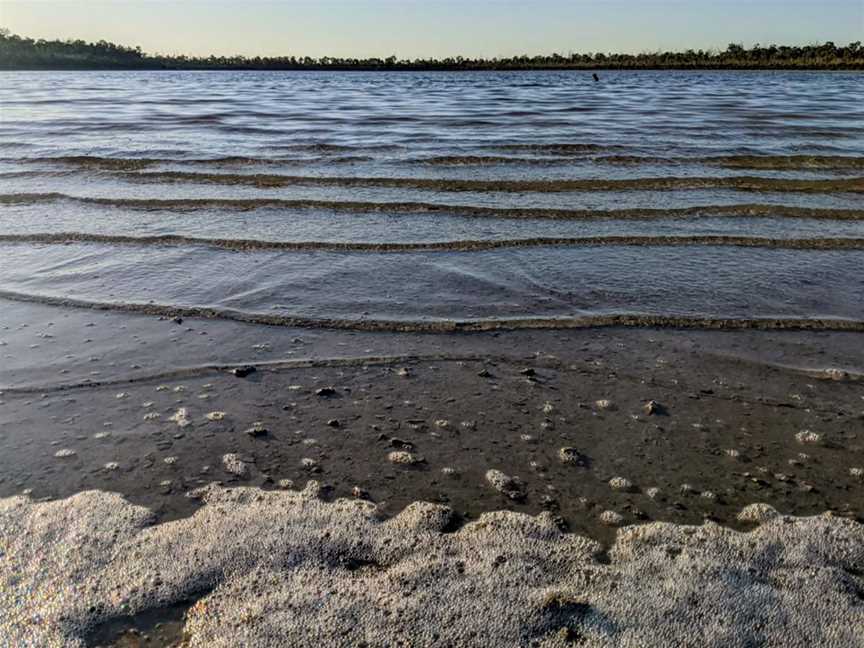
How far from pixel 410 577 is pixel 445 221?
17.1 feet

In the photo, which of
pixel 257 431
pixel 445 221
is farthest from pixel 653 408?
pixel 445 221

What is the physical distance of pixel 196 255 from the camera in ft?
19.4

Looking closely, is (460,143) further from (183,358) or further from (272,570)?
(272,570)

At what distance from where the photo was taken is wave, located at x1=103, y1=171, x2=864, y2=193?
27.8 ft

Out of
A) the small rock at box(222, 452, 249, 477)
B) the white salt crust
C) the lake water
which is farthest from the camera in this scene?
the lake water

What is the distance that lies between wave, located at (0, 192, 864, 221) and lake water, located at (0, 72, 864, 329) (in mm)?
35

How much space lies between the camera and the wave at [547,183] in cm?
846

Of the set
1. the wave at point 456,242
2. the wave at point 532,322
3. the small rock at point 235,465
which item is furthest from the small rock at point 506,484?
the wave at point 456,242

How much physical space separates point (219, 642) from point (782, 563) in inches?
67.5

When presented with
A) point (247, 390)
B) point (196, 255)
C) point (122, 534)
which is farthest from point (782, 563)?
point (196, 255)

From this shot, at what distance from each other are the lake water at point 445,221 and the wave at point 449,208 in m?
0.03

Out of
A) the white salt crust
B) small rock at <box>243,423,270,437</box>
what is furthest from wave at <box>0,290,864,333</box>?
the white salt crust

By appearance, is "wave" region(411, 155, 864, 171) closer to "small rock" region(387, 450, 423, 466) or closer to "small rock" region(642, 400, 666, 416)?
"small rock" region(642, 400, 666, 416)

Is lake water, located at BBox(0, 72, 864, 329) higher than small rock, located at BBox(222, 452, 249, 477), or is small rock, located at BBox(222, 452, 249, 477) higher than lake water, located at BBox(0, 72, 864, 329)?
lake water, located at BBox(0, 72, 864, 329)
